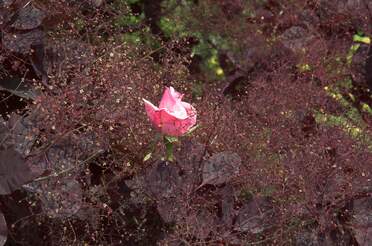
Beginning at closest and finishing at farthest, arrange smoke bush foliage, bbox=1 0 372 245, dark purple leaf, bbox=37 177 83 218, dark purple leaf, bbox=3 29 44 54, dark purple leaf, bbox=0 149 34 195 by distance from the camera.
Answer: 1. dark purple leaf, bbox=0 149 34 195
2. dark purple leaf, bbox=37 177 83 218
3. smoke bush foliage, bbox=1 0 372 245
4. dark purple leaf, bbox=3 29 44 54

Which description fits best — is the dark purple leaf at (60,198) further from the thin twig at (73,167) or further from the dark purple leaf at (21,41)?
the dark purple leaf at (21,41)

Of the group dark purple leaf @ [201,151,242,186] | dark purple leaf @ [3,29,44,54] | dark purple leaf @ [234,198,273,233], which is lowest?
dark purple leaf @ [234,198,273,233]

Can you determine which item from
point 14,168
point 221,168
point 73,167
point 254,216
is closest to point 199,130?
point 221,168

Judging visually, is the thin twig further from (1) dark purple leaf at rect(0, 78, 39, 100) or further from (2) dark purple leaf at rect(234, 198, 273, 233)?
(2) dark purple leaf at rect(234, 198, 273, 233)

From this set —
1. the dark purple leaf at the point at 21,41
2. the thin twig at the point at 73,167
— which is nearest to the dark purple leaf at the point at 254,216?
the thin twig at the point at 73,167

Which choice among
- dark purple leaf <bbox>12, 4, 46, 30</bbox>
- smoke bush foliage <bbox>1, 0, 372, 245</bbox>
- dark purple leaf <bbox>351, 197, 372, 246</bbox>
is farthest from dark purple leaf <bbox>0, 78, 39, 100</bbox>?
dark purple leaf <bbox>351, 197, 372, 246</bbox>
